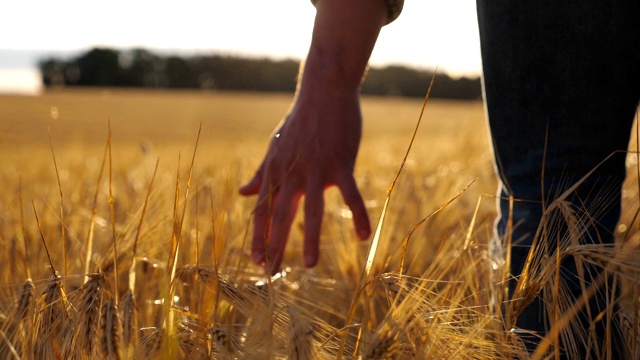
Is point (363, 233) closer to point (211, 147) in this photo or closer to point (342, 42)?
point (342, 42)

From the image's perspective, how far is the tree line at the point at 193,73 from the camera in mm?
28438

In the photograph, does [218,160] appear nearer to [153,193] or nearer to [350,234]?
[350,234]

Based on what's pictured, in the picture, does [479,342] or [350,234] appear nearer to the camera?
[479,342]

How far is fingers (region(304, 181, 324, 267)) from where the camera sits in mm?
943

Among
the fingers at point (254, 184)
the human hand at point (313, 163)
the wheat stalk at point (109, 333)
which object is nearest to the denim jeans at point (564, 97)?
the human hand at point (313, 163)

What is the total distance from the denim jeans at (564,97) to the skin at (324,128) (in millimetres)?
175

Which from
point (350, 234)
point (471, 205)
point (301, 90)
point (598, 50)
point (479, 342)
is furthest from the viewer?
point (471, 205)

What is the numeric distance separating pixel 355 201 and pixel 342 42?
0.70 ft

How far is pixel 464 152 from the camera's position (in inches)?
130

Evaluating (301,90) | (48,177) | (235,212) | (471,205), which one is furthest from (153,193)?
(48,177)

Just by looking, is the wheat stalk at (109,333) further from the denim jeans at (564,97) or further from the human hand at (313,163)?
the denim jeans at (564,97)

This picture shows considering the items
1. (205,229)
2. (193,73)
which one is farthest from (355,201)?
(193,73)

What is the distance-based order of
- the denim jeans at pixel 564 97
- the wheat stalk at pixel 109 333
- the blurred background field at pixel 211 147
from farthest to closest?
the blurred background field at pixel 211 147 → the denim jeans at pixel 564 97 → the wheat stalk at pixel 109 333

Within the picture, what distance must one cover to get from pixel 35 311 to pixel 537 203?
24.9 inches
